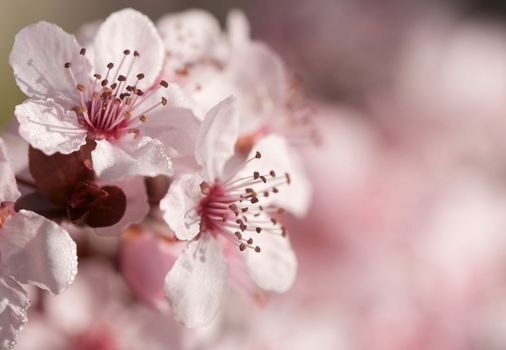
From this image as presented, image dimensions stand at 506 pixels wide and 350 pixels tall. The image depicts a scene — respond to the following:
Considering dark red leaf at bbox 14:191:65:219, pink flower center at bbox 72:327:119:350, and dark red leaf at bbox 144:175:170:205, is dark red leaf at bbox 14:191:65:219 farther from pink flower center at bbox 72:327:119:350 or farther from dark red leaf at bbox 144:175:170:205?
pink flower center at bbox 72:327:119:350

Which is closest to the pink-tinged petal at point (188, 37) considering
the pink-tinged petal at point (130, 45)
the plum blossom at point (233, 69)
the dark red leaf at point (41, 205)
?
the plum blossom at point (233, 69)

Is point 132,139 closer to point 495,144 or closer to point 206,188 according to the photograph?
point 206,188

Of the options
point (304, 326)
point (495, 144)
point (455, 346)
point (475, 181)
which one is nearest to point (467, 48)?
point (495, 144)

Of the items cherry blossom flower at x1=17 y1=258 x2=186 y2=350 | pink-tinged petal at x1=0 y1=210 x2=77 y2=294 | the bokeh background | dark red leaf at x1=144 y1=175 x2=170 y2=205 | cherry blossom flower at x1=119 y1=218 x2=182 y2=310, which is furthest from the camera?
the bokeh background

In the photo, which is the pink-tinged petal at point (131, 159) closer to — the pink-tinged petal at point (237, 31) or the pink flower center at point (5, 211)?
the pink flower center at point (5, 211)

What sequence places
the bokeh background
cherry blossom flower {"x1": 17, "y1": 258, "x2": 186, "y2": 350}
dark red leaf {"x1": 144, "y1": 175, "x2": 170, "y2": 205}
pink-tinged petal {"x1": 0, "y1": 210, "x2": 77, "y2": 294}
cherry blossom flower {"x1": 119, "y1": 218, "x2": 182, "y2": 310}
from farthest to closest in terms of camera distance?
the bokeh background → cherry blossom flower {"x1": 17, "y1": 258, "x2": 186, "y2": 350} → cherry blossom flower {"x1": 119, "y1": 218, "x2": 182, "y2": 310} → dark red leaf {"x1": 144, "y1": 175, "x2": 170, "y2": 205} → pink-tinged petal {"x1": 0, "y1": 210, "x2": 77, "y2": 294}

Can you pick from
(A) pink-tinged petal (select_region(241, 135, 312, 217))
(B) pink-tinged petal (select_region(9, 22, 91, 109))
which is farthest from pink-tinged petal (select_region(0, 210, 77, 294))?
(A) pink-tinged petal (select_region(241, 135, 312, 217))

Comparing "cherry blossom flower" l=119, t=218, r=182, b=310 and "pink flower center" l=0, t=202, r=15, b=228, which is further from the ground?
"cherry blossom flower" l=119, t=218, r=182, b=310
